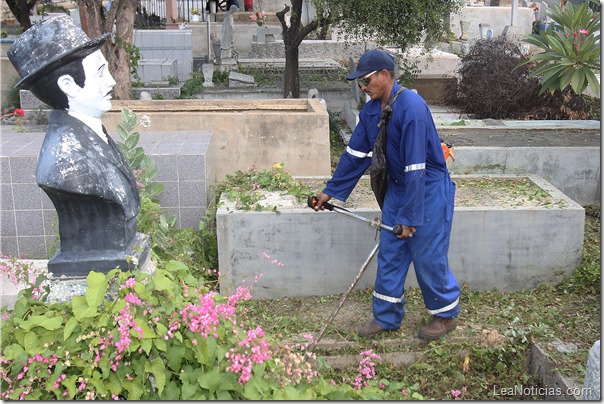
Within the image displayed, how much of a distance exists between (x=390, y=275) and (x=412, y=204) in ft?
1.78

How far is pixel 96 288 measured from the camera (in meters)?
3.24

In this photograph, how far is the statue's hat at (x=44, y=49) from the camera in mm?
3268

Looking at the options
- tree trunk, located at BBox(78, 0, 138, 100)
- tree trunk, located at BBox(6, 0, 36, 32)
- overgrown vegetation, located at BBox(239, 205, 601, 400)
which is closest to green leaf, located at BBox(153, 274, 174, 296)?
overgrown vegetation, located at BBox(239, 205, 601, 400)

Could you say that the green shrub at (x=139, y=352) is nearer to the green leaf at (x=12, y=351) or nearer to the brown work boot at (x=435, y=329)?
the green leaf at (x=12, y=351)

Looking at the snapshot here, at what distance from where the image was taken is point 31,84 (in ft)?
11.0

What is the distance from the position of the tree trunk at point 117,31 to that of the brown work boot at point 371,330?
650cm

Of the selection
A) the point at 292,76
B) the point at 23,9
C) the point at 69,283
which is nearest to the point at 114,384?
the point at 69,283

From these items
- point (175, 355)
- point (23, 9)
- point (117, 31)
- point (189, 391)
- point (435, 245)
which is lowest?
point (189, 391)

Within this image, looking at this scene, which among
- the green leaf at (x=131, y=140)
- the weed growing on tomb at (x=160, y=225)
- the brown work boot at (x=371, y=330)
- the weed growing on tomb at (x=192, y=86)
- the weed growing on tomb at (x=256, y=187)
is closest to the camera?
the brown work boot at (x=371, y=330)

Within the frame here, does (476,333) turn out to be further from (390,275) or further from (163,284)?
(163,284)

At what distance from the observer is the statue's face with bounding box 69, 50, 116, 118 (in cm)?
340

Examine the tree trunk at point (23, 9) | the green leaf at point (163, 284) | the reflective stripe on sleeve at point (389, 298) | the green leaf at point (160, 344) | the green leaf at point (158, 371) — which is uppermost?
the tree trunk at point (23, 9)

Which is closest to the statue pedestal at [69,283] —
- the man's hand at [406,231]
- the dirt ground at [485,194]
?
the man's hand at [406,231]

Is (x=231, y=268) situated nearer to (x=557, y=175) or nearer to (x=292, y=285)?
(x=292, y=285)
